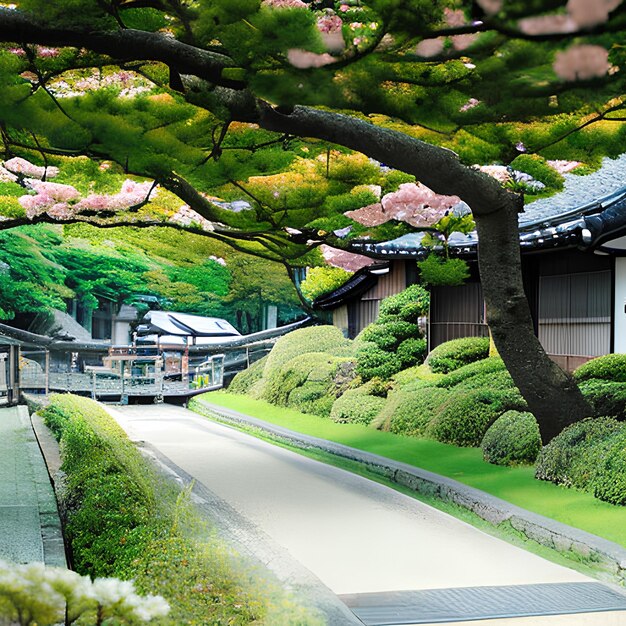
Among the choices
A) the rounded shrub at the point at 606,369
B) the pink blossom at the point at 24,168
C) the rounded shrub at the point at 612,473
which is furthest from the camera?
the pink blossom at the point at 24,168

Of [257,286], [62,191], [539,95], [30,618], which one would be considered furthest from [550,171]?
[257,286]

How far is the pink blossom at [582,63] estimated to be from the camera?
7387 mm

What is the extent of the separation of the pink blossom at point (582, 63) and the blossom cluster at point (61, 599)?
19.6 feet

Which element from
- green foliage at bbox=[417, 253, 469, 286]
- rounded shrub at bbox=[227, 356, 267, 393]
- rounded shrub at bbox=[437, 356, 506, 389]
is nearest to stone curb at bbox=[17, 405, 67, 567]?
rounded shrub at bbox=[437, 356, 506, 389]

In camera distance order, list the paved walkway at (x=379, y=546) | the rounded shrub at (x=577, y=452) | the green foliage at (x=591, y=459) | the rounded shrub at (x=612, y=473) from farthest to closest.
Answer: the rounded shrub at (x=577, y=452), the green foliage at (x=591, y=459), the rounded shrub at (x=612, y=473), the paved walkway at (x=379, y=546)

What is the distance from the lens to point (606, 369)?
44.7 ft

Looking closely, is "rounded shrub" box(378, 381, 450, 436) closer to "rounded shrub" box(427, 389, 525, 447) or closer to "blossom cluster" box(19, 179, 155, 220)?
"rounded shrub" box(427, 389, 525, 447)

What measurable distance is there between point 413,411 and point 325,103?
882 cm

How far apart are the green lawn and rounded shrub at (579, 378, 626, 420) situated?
1.47 meters

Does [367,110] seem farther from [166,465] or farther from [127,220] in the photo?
[127,220]

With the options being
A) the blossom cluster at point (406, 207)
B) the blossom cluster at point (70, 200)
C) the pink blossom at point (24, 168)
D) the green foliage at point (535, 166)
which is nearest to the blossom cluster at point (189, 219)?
the blossom cluster at point (70, 200)

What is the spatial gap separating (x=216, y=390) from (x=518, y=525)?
24.4 metres

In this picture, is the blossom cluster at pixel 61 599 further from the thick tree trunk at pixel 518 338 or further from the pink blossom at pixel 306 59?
the thick tree trunk at pixel 518 338

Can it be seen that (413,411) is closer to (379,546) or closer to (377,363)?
(377,363)
